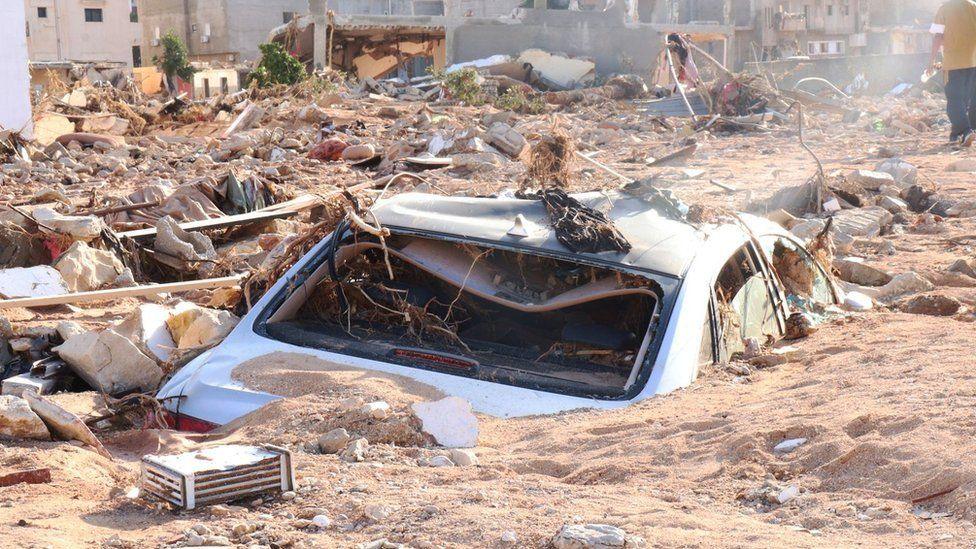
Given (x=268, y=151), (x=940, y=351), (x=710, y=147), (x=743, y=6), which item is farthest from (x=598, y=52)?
(x=940, y=351)

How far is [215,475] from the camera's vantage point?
3.07 meters

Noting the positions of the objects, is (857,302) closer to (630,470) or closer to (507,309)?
(507,309)

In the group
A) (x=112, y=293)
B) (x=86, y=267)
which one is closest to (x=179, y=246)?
(x=86, y=267)

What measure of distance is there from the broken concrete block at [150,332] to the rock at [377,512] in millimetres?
2410

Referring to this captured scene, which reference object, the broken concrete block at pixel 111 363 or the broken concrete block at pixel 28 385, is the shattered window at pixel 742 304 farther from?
the broken concrete block at pixel 28 385

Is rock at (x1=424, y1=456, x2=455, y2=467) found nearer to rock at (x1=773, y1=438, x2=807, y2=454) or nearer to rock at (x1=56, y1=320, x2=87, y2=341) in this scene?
rock at (x1=773, y1=438, x2=807, y2=454)

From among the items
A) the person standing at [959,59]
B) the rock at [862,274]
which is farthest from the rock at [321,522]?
the person standing at [959,59]

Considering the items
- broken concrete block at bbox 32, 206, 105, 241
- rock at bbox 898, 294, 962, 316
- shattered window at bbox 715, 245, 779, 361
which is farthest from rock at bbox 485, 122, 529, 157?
shattered window at bbox 715, 245, 779, 361

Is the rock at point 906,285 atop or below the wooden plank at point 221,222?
below

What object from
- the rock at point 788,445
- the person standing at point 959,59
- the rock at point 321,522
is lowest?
the rock at point 321,522

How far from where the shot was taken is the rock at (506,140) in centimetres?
1675

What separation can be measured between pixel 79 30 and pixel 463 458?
5638 cm

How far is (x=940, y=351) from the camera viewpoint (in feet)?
→ 14.8

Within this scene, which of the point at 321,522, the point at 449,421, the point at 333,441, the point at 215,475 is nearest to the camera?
the point at 321,522
